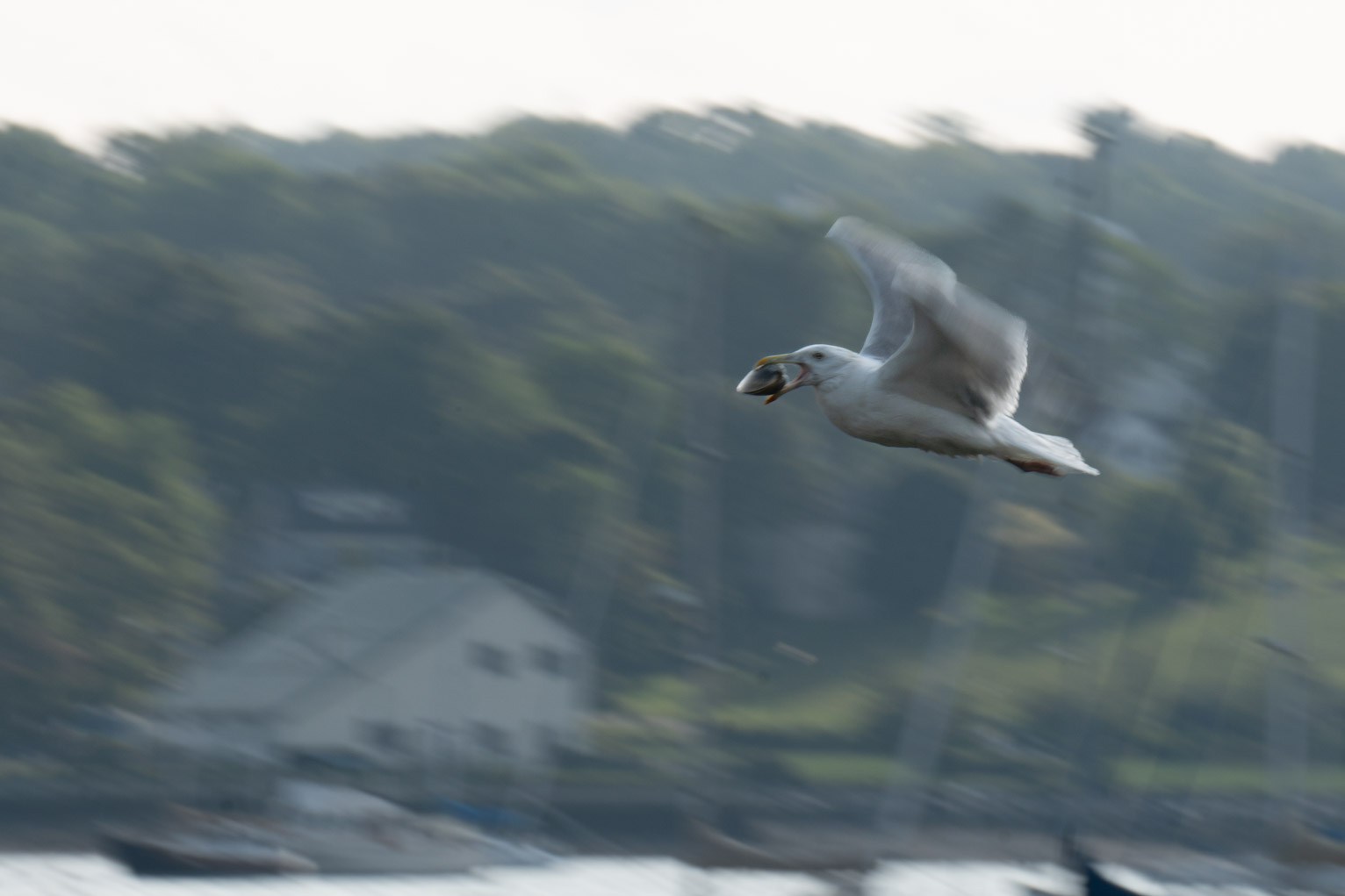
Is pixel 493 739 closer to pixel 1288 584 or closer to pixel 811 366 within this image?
pixel 1288 584

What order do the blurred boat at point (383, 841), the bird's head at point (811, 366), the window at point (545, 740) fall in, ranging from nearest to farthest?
the bird's head at point (811, 366) → the blurred boat at point (383, 841) → the window at point (545, 740)

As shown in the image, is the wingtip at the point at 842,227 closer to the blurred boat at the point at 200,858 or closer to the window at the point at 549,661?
the blurred boat at the point at 200,858

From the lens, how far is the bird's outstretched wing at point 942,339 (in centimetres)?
825

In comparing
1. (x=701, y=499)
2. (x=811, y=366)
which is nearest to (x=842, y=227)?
(x=811, y=366)

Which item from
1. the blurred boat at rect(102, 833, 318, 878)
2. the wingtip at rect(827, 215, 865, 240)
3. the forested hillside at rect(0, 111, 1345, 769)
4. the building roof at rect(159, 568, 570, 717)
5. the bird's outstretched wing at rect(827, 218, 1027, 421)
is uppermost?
the forested hillside at rect(0, 111, 1345, 769)

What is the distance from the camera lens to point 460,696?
115ft

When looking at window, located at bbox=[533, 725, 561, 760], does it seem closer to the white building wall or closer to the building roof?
the white building wall

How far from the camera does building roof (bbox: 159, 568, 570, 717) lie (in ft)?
117

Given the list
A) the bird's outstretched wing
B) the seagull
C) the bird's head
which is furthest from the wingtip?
the bird's head

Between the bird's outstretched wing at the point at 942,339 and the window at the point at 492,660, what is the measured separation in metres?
25.7

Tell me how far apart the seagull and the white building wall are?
997 inches

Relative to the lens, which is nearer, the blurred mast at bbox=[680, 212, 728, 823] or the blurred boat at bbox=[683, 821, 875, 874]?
the blurred mast at bbox=[680, 212, 728, 823]

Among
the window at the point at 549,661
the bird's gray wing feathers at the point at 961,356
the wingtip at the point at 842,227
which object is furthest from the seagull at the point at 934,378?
the window at the point at 549,661

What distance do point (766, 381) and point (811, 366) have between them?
258 millimetres
